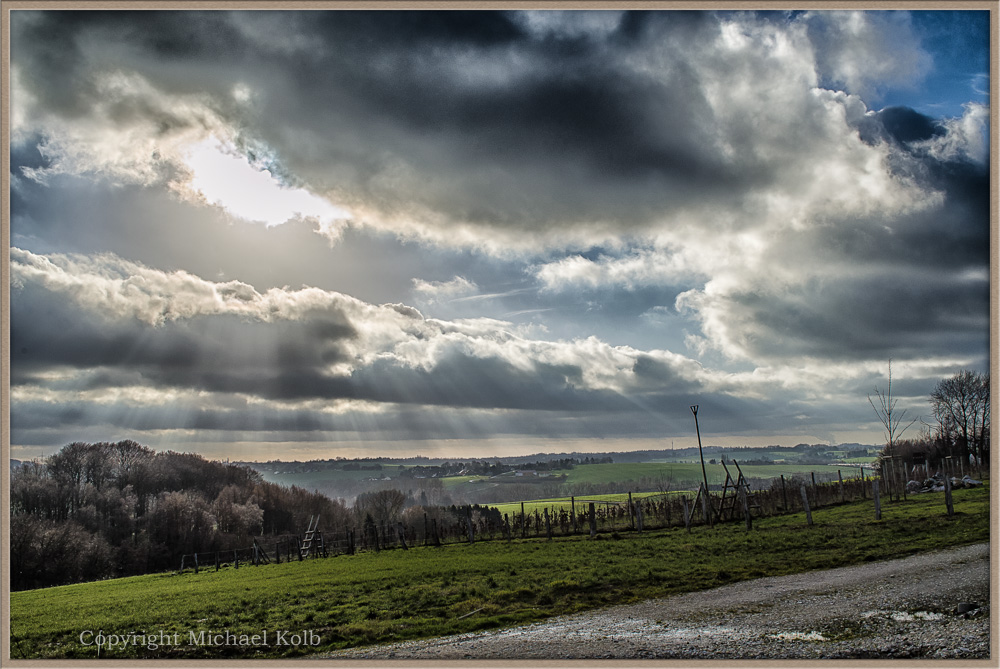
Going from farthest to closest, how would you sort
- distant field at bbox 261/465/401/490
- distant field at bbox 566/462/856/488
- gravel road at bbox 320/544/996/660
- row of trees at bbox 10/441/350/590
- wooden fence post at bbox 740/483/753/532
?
distant field at bbox 261/465/401/490
distant field at bbox 566/462/856/488
row of trees at bbox 10/441/350/590
wooden fence post at bbox 740/483/753/532
gravel road at bbox 320/544/996/660

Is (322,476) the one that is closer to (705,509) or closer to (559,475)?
(559,475)

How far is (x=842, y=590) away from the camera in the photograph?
1221 cm

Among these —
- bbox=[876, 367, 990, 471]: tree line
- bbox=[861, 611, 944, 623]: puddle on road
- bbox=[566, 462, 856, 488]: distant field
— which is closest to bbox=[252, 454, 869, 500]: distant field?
bbox=[566, 462, 856, 488]: distant field

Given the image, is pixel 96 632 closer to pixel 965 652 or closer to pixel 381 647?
pixel 381 647

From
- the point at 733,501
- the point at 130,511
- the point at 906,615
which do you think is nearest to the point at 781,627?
the point at 906,615

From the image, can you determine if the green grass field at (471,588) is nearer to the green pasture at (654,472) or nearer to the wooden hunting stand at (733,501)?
the wooden hunting stand at (733,501)

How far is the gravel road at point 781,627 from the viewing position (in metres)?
9.67

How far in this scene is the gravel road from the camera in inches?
381

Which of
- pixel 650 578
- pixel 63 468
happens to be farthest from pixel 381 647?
pixel 63 468

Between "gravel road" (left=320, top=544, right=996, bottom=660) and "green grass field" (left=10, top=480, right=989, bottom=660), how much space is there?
110 centimetres

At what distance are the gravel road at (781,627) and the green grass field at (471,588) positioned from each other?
1.10 metres

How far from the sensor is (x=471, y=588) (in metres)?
15.5

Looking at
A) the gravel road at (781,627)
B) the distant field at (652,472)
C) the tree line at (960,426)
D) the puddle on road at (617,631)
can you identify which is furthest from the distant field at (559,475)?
the puddle on road at (617,631)

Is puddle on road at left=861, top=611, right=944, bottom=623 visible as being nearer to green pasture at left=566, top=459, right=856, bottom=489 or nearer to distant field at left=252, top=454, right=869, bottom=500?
green pasture at left=566, top=459, right=856, bottom=489
